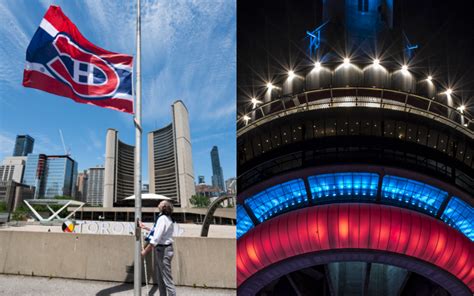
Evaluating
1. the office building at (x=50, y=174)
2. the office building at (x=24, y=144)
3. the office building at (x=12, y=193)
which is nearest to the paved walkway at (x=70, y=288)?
the office building at (x=12, y=193)

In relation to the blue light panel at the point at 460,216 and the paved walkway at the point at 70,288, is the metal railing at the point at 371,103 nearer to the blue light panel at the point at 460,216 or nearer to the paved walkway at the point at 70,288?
the blue light panel at the point at 460,216

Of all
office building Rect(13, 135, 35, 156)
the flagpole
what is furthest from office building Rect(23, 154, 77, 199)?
the flagpole

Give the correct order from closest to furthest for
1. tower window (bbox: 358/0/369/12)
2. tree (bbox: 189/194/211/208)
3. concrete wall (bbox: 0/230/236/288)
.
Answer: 1. tower window (bbox: 358/0/369/12)
2. concrete wall (bbox: 0/230/236/288)
3. tree (bbox: 189/194/211/208)

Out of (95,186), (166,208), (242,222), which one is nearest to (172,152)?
(166,208)

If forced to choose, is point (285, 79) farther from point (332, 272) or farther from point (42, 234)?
point (42, 234)

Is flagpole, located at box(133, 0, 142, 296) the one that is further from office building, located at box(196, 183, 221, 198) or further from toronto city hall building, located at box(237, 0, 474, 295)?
toronto city hall building, located at box(237, 0, 474, 295)

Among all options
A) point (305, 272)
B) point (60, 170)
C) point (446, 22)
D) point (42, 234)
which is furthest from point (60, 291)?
point (60, 170)
